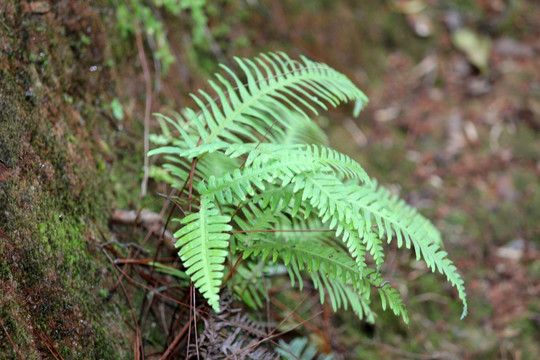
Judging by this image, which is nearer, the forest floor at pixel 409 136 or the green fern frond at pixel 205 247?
the green fern frond at pixel 205 247

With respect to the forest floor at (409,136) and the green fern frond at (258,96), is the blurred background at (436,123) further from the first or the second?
the green fern frond at (258,96)

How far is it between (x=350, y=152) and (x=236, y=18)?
140cm

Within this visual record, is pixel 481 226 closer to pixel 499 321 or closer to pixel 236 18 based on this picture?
pixel 499 321

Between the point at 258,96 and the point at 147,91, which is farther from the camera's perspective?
the point at 147,91

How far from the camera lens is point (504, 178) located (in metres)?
3.83

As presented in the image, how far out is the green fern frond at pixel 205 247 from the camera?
1.56 m

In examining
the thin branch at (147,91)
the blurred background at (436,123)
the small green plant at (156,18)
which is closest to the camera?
the thin branch at (147,91)

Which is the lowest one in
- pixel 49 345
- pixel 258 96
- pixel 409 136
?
pixel 409 136

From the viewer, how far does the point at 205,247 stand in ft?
5.36

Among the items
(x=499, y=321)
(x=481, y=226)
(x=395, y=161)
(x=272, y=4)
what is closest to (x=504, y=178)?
(x=481, y=226)

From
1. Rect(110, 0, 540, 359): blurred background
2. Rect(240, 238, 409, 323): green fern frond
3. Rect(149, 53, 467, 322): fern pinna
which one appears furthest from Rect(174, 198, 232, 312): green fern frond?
Rect(110, 0, 540, 359): blurred background

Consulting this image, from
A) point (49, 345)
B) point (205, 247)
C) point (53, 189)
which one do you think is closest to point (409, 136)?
point (205, 247)

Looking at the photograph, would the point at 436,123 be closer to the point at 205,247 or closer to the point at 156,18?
the point at 156,18

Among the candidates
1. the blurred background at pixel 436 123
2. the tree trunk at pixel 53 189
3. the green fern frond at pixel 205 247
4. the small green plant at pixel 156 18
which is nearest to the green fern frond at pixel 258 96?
the green fern frond at pixel 205 247
